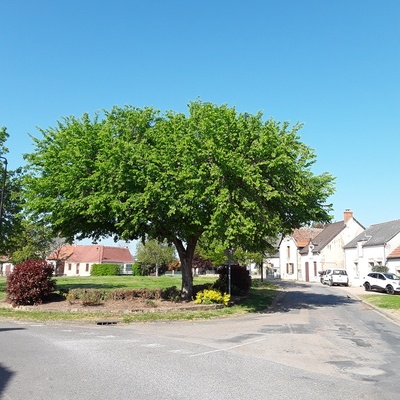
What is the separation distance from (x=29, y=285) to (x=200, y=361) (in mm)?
13887

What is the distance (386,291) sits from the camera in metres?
33.0

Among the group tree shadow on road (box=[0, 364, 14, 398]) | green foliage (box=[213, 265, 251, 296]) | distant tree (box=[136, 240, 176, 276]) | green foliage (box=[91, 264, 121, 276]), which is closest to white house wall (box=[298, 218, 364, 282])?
distant tree (box=[136, 240, 176, 276])

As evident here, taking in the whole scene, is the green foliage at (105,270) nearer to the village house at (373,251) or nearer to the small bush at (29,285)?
the village house at (373,251)

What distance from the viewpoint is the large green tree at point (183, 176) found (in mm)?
17688

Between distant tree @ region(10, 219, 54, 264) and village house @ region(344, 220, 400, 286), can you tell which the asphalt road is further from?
distant tree @ region(10, 219, 54, 264)

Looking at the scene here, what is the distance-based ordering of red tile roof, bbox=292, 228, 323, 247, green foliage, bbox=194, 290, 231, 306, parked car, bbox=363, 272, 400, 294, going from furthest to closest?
1. red tile roof, bbox=292, 228, 323, 247
2. parked car, bbox=363, 272, 400, 294
3. green foliage, bbox=194, 290, 231, 306

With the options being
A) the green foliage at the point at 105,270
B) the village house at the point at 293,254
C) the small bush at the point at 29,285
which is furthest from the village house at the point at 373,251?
the green foliage at the point at 105,270

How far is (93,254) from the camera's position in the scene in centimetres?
8506

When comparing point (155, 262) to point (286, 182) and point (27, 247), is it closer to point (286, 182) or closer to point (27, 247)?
point (27, 247)

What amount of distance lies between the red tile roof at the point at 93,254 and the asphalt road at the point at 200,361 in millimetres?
70233

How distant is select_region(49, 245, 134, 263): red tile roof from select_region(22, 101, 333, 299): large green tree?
65.6 metres

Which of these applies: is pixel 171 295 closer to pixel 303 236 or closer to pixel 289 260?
pixel 289 260

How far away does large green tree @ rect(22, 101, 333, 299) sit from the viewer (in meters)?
17.7

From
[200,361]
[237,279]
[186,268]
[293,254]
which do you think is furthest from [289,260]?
[200,361]
